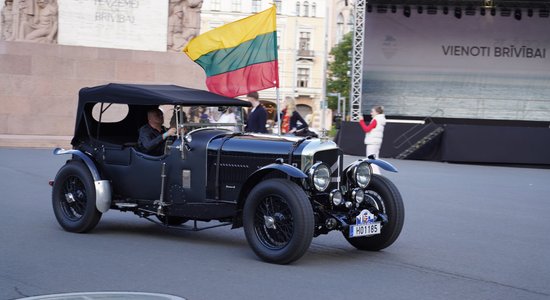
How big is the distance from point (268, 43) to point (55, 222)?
335 centimetres

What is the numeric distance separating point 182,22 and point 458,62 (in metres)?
11.5

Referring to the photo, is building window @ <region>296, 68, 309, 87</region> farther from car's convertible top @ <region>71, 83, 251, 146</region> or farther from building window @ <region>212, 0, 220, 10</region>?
car's convertible top @ <region>71, 83, 251, 146</region>

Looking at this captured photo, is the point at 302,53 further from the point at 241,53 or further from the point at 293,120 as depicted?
the point at 241,53

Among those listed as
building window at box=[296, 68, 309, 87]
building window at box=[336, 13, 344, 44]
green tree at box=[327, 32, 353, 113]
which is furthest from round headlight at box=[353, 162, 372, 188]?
building window at box=[336, 13, 344, 44]

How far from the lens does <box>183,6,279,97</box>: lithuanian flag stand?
10.8 m

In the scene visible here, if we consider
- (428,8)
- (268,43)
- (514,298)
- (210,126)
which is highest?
(428,8)

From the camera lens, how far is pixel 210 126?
9289mm

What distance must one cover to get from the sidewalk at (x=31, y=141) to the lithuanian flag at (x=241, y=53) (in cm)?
1402

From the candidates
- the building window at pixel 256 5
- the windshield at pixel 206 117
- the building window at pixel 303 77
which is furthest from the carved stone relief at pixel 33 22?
the building window at pixel 303 77

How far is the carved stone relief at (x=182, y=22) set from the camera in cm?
2736

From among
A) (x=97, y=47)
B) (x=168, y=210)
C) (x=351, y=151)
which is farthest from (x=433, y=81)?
(x=168, y=210)

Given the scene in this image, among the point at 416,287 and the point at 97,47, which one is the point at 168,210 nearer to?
the point at 416,287

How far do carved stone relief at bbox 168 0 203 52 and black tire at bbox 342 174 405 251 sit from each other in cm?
1945

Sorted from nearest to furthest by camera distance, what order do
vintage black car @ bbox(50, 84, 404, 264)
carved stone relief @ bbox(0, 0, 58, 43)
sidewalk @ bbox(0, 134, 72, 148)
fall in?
vintage black car @ bbox(50, 84, 404, 264) → sidewalk @ bbox(0, 134, 72, 148) → carved stone relief @ bbox(0, 0, 58, 43)
